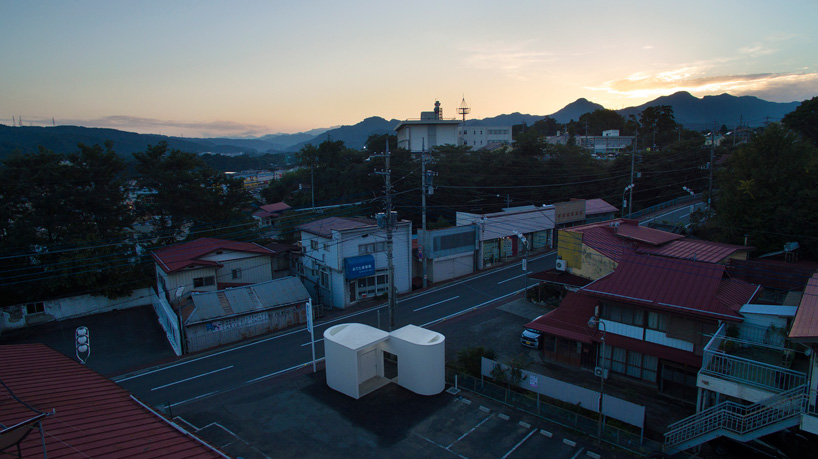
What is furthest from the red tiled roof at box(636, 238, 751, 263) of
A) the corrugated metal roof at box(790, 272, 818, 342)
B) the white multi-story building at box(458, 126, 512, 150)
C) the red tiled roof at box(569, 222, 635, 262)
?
the white multi-story building at box(458, 126, 512, 150)

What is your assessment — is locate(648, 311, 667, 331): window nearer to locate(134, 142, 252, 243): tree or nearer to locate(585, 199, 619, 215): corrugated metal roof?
locate(585, 199, 619, 215): corrugated metal roof

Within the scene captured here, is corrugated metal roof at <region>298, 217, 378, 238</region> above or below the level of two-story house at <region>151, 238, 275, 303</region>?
above

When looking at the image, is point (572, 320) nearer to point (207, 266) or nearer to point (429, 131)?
point (207, 266)

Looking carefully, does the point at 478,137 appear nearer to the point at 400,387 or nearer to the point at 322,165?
the point at 322,165

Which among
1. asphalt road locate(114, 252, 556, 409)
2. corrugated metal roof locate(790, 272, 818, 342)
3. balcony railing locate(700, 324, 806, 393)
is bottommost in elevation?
asphalt road locate(114, 252, 556, 409)

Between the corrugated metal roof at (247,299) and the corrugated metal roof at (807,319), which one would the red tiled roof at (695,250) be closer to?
the corrugated metal roof at (807,319)

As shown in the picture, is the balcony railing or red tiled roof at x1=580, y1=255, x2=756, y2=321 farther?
red tiled roof at x1=580, y1=255, x2=756, y2=321

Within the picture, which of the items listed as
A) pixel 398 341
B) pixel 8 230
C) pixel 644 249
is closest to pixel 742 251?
pixel 644 249

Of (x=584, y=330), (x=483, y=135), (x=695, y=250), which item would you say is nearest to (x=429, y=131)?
(x=483, y=135)
